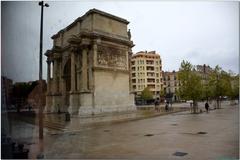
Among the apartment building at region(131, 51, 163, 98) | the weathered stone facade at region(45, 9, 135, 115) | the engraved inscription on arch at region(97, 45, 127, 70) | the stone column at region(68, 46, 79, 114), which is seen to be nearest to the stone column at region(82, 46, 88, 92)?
the weathered stone facade at region(45, 9, 135, 115)

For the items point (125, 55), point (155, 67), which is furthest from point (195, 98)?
point (155, 67)

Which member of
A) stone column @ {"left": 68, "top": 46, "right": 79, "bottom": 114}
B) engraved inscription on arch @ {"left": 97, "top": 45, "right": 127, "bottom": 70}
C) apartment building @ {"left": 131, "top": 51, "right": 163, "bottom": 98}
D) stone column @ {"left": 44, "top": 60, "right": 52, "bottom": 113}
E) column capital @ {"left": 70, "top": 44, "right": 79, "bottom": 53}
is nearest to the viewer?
stone column @ {"left": 68, "top": 46, "right": 79, "bottom": 114}

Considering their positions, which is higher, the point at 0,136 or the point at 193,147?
the point at 0,136

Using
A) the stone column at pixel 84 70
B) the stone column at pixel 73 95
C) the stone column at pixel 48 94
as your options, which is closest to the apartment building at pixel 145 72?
the stone column at pixel 48 94

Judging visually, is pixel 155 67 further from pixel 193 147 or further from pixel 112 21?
pixel 193 147

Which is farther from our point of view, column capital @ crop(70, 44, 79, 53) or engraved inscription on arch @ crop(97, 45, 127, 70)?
column capital @ crop(70, 44, 79, 53)

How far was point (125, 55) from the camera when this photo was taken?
24.8m

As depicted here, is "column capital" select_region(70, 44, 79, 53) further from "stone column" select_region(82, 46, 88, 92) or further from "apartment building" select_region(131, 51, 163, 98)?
"apartment building" select_region(131, 51, 163, 98)

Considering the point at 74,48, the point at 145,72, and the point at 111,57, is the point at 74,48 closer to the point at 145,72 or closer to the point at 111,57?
the point at 111,57

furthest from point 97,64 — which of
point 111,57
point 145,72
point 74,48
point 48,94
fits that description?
point 145,72

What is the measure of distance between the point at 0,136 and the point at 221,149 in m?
5.80

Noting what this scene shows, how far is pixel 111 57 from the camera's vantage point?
23.3m

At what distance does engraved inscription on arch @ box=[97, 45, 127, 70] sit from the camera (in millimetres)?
22383

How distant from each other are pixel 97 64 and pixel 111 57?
6.68ft
